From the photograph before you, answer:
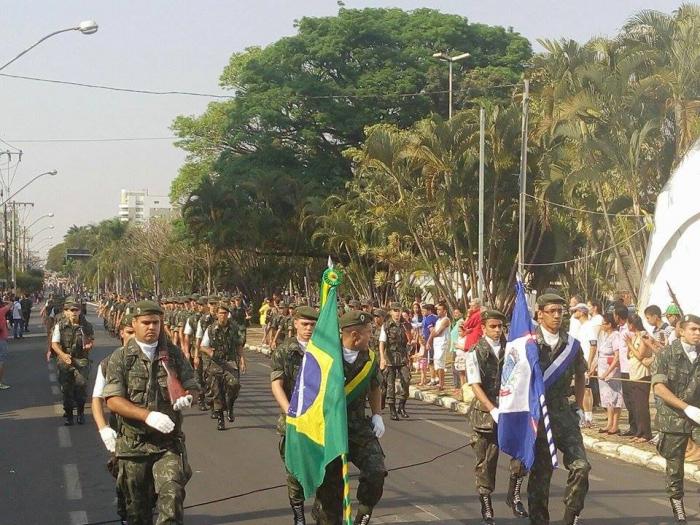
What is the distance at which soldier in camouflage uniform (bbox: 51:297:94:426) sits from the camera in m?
14.4

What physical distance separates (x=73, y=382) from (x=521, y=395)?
860cm

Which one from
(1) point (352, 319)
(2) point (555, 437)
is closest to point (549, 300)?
(2) point (555, 437)

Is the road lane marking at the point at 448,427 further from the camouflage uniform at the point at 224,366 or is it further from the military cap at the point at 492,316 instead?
the military cap at the point at 492,316

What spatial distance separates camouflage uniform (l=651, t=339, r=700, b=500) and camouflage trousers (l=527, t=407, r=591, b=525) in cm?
91

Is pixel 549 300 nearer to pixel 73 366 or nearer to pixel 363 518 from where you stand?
pixel 363 518

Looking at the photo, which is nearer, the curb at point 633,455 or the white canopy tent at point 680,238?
the curb at point 633,455

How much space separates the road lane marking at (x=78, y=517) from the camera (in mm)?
8328

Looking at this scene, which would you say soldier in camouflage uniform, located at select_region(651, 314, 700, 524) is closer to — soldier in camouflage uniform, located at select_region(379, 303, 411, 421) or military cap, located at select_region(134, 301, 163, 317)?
military cap, located at select_region(134, 301, 163, 317)

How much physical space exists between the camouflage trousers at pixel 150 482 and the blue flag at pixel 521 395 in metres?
2.48

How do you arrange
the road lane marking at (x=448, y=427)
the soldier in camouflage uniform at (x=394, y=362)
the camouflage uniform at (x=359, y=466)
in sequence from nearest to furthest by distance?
the camouflage uniform at (x=359, y=466)
the road lane marking at (x=448, y=427)
the soldier in camouflage uniform at (x=394, y=362)

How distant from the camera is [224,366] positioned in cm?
1441

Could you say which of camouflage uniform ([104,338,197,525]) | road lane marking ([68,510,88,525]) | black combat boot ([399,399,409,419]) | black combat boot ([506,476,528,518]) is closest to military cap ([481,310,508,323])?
black combat boot ([506,476,528,518])

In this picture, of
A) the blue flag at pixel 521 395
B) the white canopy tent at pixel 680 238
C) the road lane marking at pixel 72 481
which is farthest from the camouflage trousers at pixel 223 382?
the white canopy tent at pixel 680 238

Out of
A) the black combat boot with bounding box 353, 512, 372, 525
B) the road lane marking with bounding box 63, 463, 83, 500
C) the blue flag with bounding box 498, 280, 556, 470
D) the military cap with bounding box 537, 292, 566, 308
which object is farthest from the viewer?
the road lane marking with bounding box 63, 463, 83, 500
